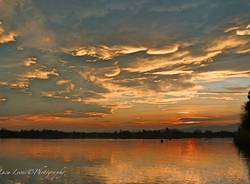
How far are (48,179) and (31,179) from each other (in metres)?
1.84

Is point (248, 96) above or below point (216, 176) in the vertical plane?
above

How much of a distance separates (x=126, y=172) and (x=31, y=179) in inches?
496

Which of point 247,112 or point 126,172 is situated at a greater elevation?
point 247,112

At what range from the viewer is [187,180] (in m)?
42.0

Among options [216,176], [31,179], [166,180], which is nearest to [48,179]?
[31,179]

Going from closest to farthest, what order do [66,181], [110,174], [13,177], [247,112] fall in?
[66,181], [13,177], [110,174], [247,112]

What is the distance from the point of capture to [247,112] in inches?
4380

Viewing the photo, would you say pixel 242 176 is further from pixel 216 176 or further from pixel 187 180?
pixel 187 180

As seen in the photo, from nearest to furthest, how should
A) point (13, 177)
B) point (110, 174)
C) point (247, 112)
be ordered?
point (13, 177)
point (110, 174)
point (247, 112)

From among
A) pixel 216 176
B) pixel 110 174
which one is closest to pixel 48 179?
pixel 110 174

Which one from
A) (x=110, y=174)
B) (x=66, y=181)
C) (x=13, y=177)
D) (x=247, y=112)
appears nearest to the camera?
(x=66, y=181)

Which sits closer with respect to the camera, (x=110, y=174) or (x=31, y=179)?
(x=31, y=179)

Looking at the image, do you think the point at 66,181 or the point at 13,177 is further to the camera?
the point at 13,177

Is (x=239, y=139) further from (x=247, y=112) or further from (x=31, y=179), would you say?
(x=31, y=179)
